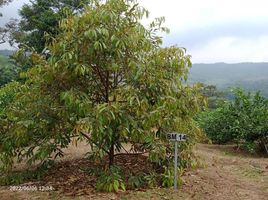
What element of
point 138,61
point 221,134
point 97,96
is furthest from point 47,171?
point 221,134

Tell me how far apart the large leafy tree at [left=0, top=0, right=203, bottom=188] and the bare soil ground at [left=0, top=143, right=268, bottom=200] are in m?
0.53

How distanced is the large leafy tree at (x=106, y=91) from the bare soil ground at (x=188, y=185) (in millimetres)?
529

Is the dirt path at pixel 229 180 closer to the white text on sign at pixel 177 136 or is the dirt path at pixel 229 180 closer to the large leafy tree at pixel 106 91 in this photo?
the large leafy tree at pixel 106 91

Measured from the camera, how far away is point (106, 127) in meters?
5.30

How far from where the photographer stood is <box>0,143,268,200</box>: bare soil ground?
5445 millimetres

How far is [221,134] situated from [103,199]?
688 centimetres

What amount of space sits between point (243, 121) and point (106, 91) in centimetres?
569

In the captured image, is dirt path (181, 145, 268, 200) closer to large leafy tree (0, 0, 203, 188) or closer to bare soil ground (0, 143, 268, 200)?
bare soil ground (0, 143, 268, 200)

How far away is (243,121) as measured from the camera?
10.5 metres

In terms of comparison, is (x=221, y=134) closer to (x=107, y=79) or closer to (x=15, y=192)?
(x=107, y=79)
